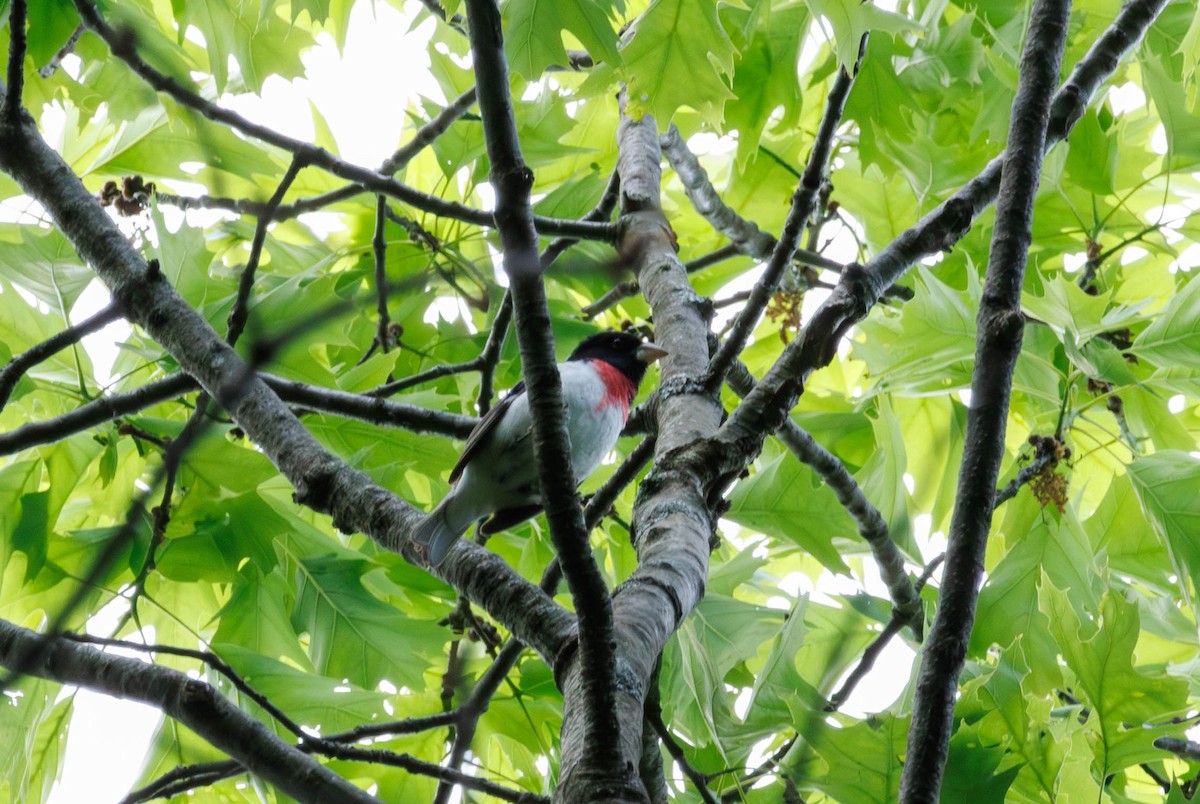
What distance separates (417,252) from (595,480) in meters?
1.20

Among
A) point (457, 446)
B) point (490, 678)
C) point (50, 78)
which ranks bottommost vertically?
point (490, 678)

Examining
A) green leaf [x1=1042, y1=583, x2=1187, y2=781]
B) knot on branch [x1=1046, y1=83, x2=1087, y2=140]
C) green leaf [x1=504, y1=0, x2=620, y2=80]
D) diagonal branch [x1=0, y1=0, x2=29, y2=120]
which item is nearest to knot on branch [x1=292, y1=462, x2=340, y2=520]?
green leaf [x1=504, y1=0, x2=620, y2=80]

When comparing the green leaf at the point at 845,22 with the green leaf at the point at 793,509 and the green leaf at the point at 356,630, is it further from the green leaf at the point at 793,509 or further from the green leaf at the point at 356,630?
the green leaf at the point at 356,630

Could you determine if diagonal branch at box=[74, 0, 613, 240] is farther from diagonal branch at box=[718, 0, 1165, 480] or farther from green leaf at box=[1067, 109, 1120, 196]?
green leaf at box=[1067, 109, 1120, 196]

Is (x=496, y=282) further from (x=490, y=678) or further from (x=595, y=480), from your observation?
(x=490, y=678)

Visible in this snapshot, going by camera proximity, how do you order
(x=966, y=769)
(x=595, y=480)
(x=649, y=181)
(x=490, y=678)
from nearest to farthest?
(x=966, y=769)
(x=490, y=678)
(x=649, y=181)
(x=595, y=480)

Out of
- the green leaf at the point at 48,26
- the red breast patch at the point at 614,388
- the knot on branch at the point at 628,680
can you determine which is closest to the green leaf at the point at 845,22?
the knot on branch at the point at 628,680

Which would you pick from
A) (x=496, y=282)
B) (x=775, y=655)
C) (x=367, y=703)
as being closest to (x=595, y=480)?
(x=496, y=282)

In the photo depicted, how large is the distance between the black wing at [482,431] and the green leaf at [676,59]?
97 centimetres

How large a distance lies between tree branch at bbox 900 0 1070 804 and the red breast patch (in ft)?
5.97

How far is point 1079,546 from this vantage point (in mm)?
3143

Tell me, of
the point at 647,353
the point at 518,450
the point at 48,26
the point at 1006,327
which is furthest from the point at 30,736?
the point at 1006,327

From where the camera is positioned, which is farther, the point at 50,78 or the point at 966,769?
the point at 50,78

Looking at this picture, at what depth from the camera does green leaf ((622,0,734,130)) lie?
2537 millimetres
